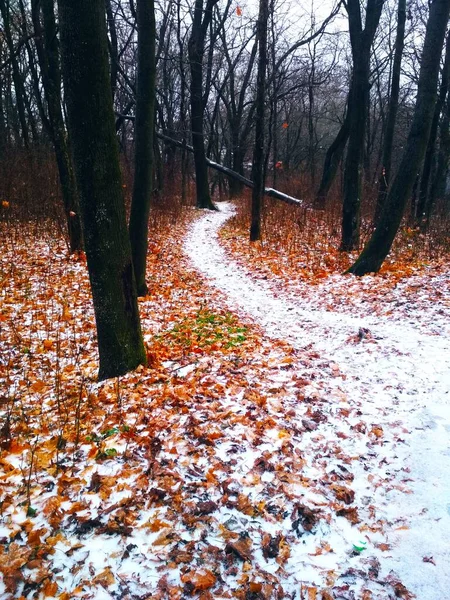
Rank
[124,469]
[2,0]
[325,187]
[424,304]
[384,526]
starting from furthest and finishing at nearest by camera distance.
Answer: [325,187] → [2,0] → [424,304] → [124,469] → [384,526]

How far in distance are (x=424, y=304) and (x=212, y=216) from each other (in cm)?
1445

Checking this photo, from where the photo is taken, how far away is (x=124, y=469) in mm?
3119

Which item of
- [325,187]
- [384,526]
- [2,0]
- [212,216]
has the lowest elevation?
[384,526]

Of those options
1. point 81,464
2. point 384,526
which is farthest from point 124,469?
point 384,526

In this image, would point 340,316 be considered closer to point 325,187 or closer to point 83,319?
point 83,319

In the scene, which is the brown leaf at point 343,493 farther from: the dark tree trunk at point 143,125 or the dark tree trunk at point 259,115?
the dark tree trunk at point 259,115

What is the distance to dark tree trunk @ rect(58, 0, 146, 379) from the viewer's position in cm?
342

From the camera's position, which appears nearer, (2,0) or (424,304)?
(424,304)

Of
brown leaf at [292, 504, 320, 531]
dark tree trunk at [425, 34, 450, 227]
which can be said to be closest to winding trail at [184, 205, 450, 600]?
brown leaf at [292, 504, 320, 531]

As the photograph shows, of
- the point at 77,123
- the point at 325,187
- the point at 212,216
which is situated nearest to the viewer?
A: the point at 77,123

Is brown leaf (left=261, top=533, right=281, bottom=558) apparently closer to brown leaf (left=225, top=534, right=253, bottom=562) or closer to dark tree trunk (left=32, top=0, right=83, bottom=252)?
brown leaf (left=225, top=534, right=253, bottom=562)

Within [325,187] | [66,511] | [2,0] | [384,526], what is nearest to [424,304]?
[384,526]

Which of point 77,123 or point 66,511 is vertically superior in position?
point 77,123

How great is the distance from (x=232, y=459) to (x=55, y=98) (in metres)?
8.73
